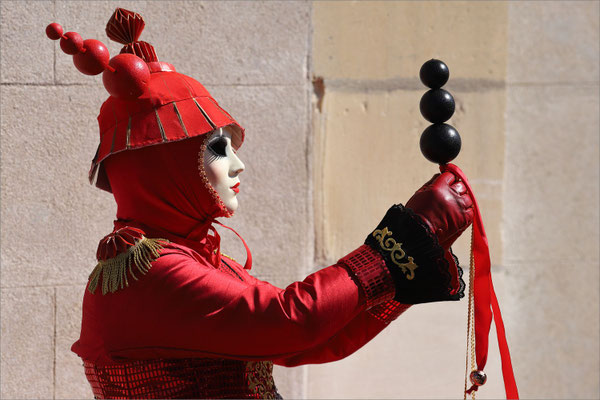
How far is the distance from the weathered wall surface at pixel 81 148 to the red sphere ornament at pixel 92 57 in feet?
3.66

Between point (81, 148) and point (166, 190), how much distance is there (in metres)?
1.05

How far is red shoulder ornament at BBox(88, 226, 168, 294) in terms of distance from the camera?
1.88 metres

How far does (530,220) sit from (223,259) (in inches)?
73.1

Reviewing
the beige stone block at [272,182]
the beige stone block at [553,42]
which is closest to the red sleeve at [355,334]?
the beige stone block at [272,182]

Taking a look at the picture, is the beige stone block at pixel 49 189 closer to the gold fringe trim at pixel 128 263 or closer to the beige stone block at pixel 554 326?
the gold fringe trim at pixel 128 263

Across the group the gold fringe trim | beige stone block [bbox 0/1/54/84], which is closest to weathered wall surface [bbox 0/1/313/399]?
beige stone block [bbox 0/1/54/84]

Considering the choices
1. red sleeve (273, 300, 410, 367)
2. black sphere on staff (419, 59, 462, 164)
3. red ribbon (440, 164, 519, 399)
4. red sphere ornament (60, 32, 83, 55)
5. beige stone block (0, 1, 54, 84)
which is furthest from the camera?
beige stone block (0, 1, 54, 84)

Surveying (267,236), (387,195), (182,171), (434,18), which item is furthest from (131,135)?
(434,18)

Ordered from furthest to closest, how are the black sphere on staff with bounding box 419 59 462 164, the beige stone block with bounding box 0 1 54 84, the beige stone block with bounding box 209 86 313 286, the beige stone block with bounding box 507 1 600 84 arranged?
the beige stone block with bounding box 507 1 600 84, the beige stone block with bounding box 209 86 313 286, the beige stone block with bounding box 0 1 54 84, the black sphere on staff with bounding box 419 59 462 164

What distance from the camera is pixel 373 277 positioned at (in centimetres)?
183

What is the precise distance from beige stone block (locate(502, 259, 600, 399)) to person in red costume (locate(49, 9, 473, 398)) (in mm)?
1684

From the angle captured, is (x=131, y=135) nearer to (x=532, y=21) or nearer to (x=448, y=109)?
(x=448, y=109)

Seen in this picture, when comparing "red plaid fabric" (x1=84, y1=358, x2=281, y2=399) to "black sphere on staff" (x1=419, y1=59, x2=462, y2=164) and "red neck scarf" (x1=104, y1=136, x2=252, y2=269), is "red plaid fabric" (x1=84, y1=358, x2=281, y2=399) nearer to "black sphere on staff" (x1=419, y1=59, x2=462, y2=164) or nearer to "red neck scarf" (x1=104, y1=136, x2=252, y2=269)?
"red neck scarf" (x1=104, y1=136, x2=252, y2=269)

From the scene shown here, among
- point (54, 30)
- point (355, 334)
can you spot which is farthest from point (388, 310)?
point (54, 30)
